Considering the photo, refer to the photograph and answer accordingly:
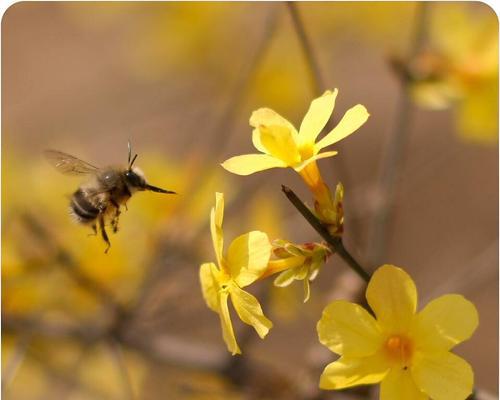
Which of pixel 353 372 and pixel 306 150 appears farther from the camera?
pixel 306 150

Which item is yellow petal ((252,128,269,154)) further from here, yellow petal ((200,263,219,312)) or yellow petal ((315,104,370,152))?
yellow petal ((200,263,219,312))

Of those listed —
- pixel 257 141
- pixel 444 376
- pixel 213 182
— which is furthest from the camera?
pixel 213 182

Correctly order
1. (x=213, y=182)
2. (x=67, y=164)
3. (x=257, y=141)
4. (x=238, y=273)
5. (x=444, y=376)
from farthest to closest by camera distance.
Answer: (x=213, y=182), (x=67, y=164), (x=257, y=141), (x=238, y=273), (x=444, y=376)

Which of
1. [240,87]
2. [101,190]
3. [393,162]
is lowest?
[101,190]

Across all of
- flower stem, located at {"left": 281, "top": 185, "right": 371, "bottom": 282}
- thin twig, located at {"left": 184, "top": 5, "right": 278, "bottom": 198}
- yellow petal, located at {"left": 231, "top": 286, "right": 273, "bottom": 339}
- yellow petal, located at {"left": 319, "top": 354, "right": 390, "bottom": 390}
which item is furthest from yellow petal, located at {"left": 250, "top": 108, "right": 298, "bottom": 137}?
thin twig, located at {"left": 184, "top": 5, "right": 278, "bottom": 198}

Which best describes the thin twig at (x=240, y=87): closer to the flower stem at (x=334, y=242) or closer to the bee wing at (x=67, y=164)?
the bee wing at (x=67, y=164)

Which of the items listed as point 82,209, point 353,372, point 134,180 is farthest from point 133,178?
point 353,372

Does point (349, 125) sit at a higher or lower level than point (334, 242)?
higher

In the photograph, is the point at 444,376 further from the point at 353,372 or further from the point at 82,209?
the point at 82,209
